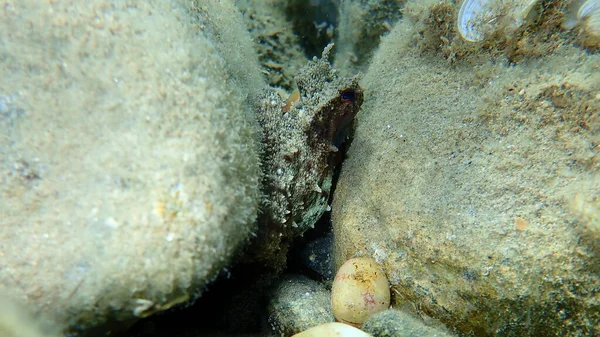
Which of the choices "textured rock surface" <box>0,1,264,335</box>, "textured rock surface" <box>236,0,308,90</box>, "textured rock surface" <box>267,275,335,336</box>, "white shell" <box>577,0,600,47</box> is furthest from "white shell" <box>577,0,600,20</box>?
"textured rock surface" <box>236,0,308,90</box>

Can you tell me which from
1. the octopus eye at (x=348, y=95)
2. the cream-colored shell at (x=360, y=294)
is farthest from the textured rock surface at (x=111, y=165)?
the octopus eye at (x=348, y=95)

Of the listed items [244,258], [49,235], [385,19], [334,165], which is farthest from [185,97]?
[385,19]

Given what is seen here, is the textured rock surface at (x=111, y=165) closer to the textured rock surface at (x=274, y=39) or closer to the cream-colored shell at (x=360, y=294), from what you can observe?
the cream-colored shell at (x=360, y=294)

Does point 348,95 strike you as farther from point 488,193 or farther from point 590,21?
point 590,21

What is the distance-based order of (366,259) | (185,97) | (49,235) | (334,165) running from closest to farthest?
1. (49,235)
2. (185,97)
3. (366,259)
4. (334,165)

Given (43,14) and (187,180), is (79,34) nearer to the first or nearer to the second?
(43,14)

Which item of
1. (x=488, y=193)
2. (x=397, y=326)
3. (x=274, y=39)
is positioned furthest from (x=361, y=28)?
(x=397, y=326)
